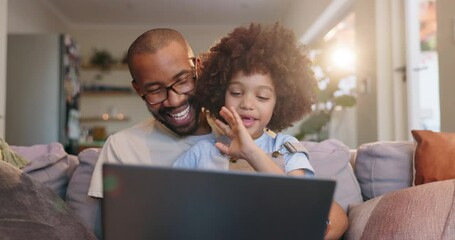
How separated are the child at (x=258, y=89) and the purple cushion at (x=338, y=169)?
332 millimetres

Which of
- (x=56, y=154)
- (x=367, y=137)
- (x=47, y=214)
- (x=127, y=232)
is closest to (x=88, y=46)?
(x=367, y=137)

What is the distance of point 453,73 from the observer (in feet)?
9.74

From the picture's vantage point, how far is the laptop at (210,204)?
2.13 ft

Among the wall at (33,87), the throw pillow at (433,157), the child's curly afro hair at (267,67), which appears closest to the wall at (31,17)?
the wall at (33,87)

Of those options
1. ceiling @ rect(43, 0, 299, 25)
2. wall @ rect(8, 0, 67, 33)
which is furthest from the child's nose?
ceiling @ rect(43, 0, 299, 25)

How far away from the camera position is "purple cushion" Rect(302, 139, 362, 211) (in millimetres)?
1607

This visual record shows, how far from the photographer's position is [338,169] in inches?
64.7

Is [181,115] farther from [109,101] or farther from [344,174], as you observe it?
[109,101]

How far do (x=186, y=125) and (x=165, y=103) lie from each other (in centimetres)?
9

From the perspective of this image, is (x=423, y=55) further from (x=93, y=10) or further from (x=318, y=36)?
(x=93, y=10)

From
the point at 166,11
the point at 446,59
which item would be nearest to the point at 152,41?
the point at 446,59

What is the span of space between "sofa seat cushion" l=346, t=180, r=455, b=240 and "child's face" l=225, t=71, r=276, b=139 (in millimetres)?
382

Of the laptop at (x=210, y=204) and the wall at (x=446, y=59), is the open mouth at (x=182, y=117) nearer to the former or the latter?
the laptop at (x=210, y=204)

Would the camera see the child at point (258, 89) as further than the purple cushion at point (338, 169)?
No
